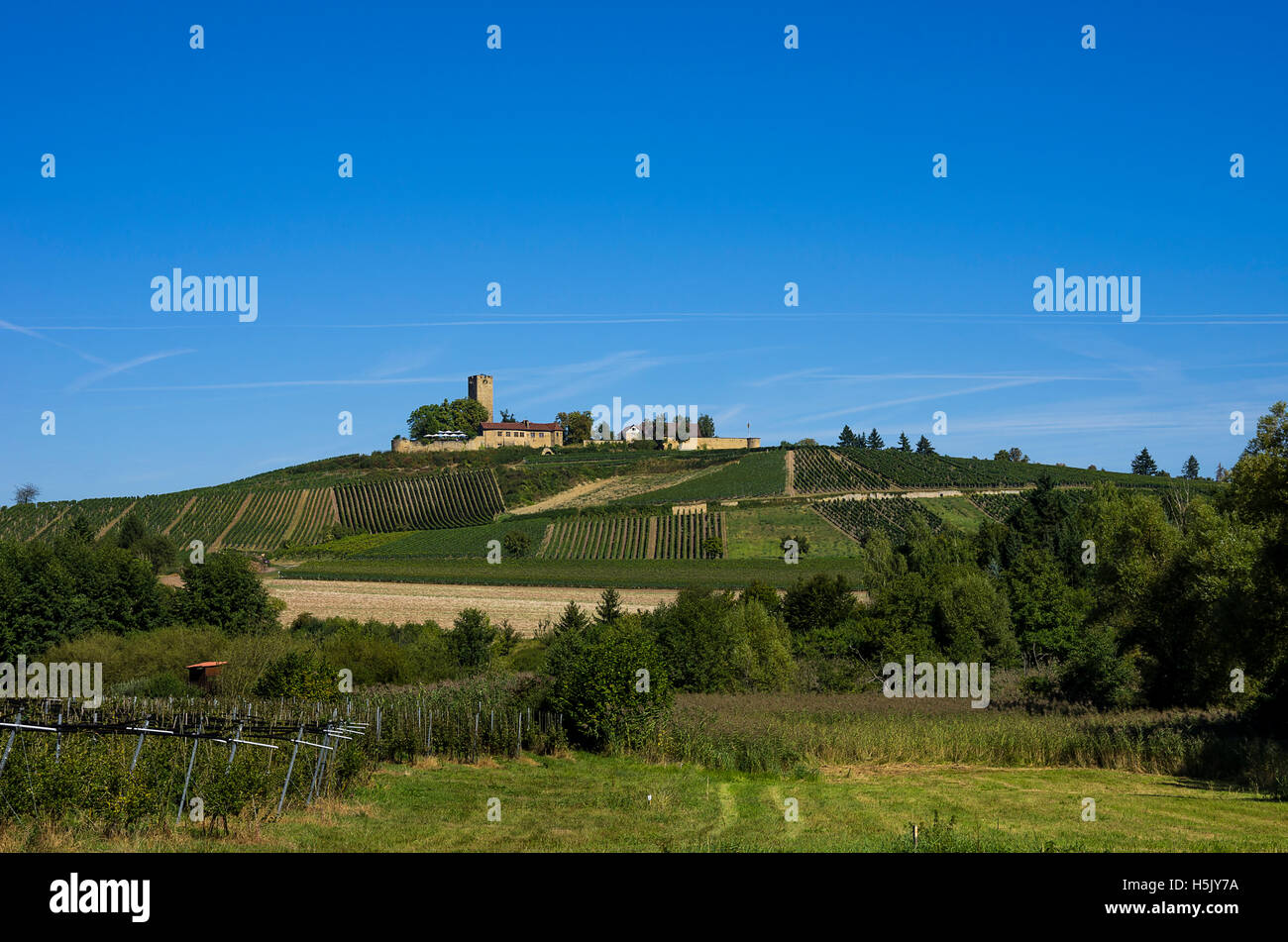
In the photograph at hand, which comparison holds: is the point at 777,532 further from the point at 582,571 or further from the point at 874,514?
the point at 582,571

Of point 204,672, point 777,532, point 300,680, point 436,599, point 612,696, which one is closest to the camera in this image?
point 612,696

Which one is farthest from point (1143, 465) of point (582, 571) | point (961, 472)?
point (582, 571)

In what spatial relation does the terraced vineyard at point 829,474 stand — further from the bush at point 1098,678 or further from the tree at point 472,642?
the bush at point 1098,678

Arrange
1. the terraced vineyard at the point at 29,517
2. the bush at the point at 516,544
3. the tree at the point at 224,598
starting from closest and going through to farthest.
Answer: the tree at the point at 224,598, the bush at the point at 516,544, the terraced vineyard at the point at 29,517

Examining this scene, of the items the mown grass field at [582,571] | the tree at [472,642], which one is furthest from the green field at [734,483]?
the tree at [472,642]

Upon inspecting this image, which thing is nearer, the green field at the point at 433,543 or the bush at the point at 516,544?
the bush at the point at 516,544

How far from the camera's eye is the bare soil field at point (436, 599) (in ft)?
228

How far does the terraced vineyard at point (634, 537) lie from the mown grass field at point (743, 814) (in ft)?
239

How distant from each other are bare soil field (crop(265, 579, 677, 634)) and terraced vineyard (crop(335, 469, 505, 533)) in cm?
3872

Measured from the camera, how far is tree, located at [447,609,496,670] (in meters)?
48.6

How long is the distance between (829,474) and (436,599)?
2744 inches

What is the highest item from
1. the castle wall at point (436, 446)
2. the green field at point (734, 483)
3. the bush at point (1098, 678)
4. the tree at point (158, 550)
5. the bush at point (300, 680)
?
the castle wall at point (436, 446)

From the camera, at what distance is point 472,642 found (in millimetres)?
49000
